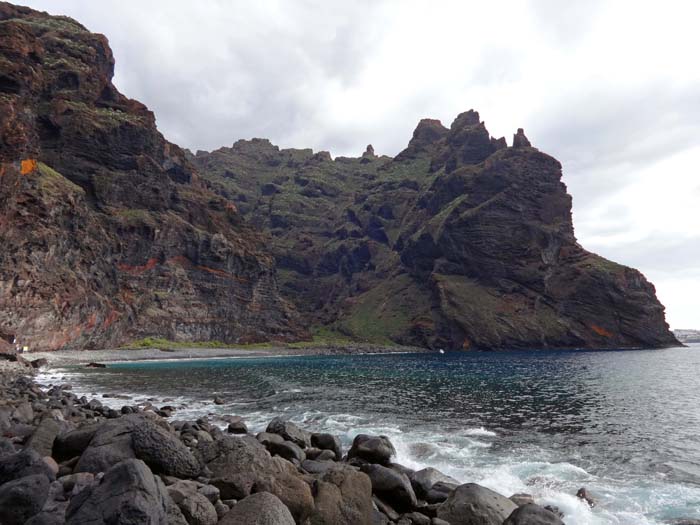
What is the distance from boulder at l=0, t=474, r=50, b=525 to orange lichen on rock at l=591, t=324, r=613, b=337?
194909mm

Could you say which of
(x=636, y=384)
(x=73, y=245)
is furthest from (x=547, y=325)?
(x=73, y=245)

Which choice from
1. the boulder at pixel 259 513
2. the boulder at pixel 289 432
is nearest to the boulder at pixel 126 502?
the boulder at pixel 259 513

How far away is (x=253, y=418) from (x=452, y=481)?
17905 mm

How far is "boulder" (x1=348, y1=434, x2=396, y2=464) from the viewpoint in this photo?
17.3 metres

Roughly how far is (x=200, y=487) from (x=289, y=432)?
861 centimetres

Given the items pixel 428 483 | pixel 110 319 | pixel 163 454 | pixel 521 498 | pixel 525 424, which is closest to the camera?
pixel 163 454

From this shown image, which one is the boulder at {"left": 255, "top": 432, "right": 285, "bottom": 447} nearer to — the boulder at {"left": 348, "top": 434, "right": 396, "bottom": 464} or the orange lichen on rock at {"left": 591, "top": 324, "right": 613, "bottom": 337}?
the boulder at {"left": 348, "top": 434, "right": 396, "bottom": 464}

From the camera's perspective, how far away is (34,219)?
93.4 meters

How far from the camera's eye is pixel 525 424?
28297 mm

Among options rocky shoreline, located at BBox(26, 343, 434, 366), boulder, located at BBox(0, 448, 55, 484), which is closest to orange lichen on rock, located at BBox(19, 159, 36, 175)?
rocky shoreline, located at BBox(26, 343, 434, 366)

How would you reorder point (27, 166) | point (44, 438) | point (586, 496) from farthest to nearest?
point (27, 166), point (586, 496), point (44, 438)

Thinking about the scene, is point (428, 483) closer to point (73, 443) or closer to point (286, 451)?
point (286, 451)

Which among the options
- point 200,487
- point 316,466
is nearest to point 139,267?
point 316,466

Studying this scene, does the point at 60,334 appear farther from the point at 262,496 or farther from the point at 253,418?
the point at 262,496
